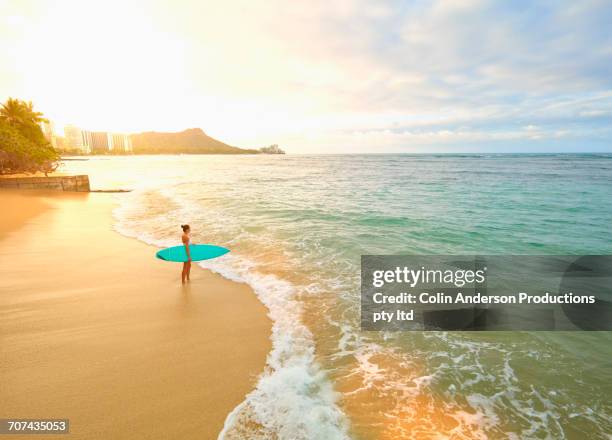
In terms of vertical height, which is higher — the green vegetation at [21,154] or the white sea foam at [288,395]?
the green vegetation at [21,154]

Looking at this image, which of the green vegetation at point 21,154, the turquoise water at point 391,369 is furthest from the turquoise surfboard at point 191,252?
the green vegetation at point 21,154

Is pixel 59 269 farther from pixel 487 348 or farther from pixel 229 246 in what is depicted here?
pixel 487 348

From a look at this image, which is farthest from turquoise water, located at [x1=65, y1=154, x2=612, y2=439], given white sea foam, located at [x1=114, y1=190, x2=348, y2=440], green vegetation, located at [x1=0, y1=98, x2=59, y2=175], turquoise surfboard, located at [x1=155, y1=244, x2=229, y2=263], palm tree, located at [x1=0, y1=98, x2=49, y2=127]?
palm tree, located at [x1=0, y1=98, x2=49, y2=127]

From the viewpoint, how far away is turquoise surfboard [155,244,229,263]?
8.36 meters

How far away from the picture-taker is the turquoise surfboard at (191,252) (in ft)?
27.4

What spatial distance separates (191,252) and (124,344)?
11.8 ft

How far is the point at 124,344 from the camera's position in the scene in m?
5.52

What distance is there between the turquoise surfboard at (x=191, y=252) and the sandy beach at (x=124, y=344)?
2.36ft

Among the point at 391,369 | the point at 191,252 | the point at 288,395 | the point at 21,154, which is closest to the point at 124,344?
the point at 288,395

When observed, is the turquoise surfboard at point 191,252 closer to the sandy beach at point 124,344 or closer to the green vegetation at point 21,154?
the sandy beach at point 124,344

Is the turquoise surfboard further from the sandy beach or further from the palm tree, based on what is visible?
the palm tree

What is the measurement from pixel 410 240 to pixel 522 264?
4189mm

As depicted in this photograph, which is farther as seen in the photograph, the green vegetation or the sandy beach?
the green vegetation

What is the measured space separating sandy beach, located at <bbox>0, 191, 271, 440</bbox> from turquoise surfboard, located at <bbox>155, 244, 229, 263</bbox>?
718 millimetres
